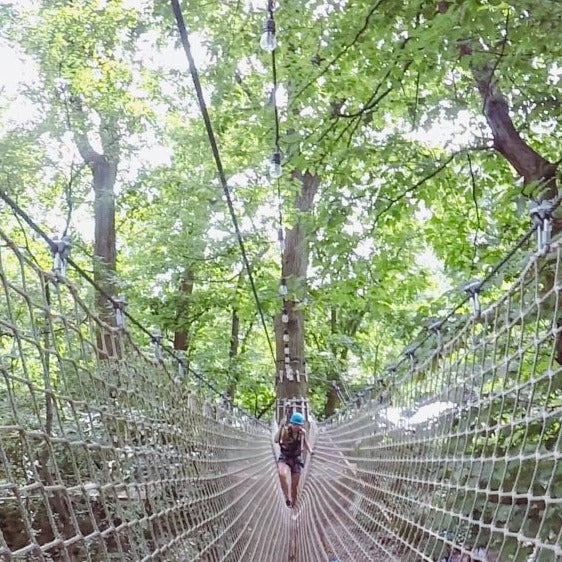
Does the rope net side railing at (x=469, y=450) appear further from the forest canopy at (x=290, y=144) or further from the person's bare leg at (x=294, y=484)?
the person's bare leg at (x=294, y=484)

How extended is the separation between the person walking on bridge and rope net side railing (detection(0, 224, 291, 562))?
2.35 feet

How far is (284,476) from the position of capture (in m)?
3.77

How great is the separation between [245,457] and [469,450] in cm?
184

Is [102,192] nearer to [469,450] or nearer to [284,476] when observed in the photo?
[284,476]

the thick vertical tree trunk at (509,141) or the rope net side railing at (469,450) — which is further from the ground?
the thick vertical tree trunk at (509,141)

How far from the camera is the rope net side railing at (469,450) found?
1184 mm

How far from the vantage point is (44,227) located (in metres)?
4.64

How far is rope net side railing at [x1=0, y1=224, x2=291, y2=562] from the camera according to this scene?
2.94 ft

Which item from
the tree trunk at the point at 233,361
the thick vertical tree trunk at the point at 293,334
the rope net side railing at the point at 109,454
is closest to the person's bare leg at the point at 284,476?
the rope net side railing at the point at 109,454

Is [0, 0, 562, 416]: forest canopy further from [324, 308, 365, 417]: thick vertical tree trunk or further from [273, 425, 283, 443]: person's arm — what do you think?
[324, 308, 365, 417]: thick vertical tree trunk

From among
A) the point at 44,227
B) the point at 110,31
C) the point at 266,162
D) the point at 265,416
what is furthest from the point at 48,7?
the point at 265,416

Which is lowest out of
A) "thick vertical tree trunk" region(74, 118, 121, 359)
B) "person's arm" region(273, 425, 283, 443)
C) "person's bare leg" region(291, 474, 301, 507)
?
"person's bare leg" region(291, 474, 301, 507)

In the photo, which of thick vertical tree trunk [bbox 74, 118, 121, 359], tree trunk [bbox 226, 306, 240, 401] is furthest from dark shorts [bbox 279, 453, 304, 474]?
tree trunk [bbox 226, 306, 240, 401]

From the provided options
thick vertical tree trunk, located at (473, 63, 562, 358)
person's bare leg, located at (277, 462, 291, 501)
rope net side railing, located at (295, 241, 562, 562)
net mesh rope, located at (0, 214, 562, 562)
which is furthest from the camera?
person's bare leg, located at (277, 462, 291, 501)
